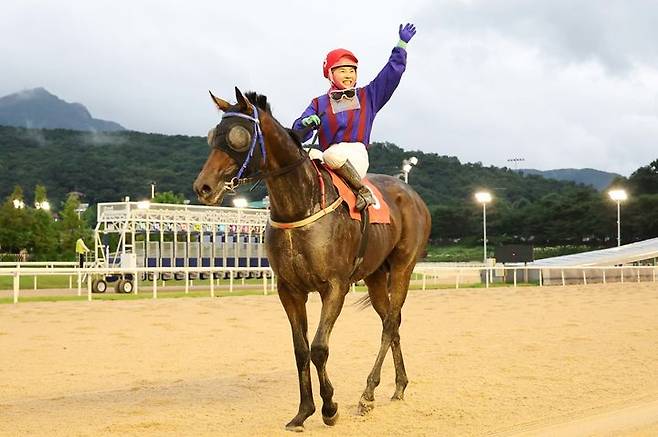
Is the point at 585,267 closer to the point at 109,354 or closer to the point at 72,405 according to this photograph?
the point at 109,354

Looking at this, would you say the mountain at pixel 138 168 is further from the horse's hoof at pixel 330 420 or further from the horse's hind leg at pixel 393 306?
the horse's hoof at pixel 330 420

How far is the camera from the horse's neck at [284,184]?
190 inches

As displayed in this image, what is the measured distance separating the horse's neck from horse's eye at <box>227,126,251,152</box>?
0.85ft

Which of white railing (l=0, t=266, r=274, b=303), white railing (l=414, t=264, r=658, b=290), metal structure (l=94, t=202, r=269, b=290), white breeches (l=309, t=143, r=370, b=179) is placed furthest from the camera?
white railing (l=414, t=264, r=658, b=290)

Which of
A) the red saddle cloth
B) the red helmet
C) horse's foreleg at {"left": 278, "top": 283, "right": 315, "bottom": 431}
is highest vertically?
the red helmet

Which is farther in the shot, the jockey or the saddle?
the jockey

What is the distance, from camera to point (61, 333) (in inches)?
436

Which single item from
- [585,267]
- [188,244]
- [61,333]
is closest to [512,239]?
[585,267]

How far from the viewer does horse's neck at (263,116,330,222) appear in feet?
15.9

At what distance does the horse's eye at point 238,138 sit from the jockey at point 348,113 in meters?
0.88

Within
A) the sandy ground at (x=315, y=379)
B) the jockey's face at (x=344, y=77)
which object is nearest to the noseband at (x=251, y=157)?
the jockey's face at (x=344, y=77)

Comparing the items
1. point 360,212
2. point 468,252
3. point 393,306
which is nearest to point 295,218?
point 360,212

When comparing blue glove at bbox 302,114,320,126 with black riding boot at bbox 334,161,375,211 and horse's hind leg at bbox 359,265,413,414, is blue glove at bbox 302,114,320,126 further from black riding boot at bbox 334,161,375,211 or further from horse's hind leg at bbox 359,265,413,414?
horse's hind leg at bbox 359,265,413,414

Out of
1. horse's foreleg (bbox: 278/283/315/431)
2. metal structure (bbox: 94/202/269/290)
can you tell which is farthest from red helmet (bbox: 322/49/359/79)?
metal structure (bbox: 94/202/269/290)
